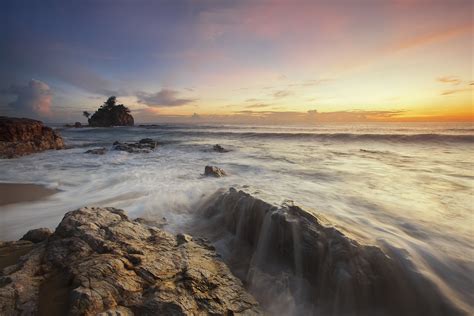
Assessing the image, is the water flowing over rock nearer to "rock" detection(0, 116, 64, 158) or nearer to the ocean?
the ocean

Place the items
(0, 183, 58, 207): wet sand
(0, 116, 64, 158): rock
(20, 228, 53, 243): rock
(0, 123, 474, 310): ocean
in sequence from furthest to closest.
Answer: (0, 116, 64, 158): rock → (0, 183, 58, 207): wet sand → (0, 123, 474, 310): ocean → (20, 228, 53, 243): rock

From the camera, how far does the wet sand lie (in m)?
7.76

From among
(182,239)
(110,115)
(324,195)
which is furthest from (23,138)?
(110,115)

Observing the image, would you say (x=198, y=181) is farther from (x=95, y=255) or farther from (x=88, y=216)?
(x=95, y=255)

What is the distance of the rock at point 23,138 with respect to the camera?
603 inches

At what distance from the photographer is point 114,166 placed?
13312 millimetres

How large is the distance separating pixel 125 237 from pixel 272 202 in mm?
2728

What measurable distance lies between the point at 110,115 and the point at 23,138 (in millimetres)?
57572

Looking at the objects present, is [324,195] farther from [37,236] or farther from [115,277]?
[37,236]

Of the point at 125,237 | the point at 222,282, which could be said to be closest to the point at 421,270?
the point at 222,282

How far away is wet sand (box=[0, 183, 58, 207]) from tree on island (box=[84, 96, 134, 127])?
213ft

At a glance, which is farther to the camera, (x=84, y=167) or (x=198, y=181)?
(x=84, y=167)

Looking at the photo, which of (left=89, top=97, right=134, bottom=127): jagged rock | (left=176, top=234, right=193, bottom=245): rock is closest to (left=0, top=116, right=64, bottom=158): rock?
(left=176, top=234, right=193, bottom=245): rock

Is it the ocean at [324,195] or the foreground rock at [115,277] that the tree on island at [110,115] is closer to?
the ocean at [324,195]
